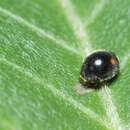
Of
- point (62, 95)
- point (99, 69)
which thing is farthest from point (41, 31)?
point (62, 95)

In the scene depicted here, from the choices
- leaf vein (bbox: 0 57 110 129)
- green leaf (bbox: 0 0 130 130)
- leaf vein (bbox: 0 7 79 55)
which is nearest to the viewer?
green leaf (bbox: 0 0 130 130)

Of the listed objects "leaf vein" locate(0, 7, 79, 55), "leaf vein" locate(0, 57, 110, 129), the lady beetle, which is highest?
"leaf vein" locate(0, 57, 110, 129)

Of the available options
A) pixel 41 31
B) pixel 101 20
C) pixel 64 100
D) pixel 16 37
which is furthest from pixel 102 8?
pixel 64 100

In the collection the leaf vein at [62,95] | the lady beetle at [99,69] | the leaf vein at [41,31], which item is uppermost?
the leaf vein at [62,95]

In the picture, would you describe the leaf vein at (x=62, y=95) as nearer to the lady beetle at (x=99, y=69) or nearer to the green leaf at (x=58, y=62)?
the green leaf at (x=58, y=62)

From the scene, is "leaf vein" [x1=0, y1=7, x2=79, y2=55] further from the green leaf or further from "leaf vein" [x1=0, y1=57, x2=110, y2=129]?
"leaf vein" [x1=0, y1=57, x2=110, y2=129]

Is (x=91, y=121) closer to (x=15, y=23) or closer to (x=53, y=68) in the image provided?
(x=53, y=68)

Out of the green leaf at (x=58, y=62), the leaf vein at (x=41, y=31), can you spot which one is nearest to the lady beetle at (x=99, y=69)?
the green leaf at (x=58, y=62)

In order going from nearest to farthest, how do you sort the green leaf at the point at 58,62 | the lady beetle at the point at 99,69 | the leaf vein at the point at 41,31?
the green leaf at the point at 58,62 → the lady beetle at the point at 99,69 → the leaf vein at the point at 41,31

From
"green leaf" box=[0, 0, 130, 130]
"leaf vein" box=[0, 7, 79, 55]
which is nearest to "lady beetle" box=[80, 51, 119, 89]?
"green leaf" box=[0, 0, 130, 130]

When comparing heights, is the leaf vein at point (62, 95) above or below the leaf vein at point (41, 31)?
above
